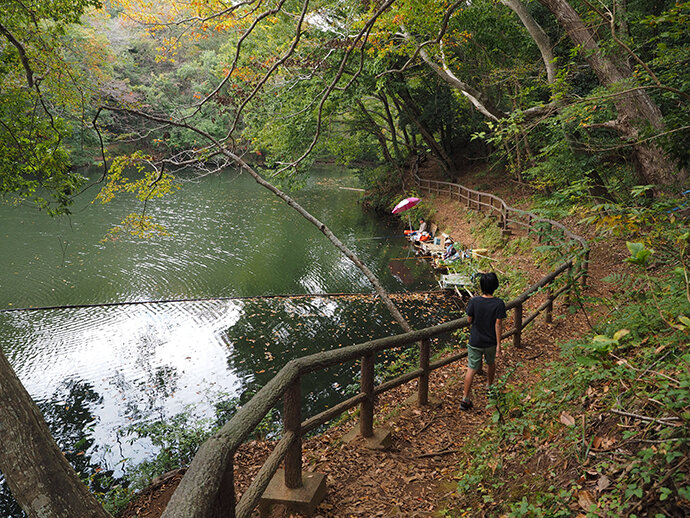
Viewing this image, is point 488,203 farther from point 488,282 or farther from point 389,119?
point 488,282

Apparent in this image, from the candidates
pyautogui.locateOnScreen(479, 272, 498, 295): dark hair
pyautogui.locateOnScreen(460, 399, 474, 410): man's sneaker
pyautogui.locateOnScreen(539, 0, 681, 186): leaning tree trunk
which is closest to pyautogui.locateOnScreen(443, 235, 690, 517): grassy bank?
pyautogui.locateOnScreen(460, 399, 474, 410): man's sneaker

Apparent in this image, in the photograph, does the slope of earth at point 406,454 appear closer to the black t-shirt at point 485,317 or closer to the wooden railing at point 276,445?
the wooden railing at point 276,445

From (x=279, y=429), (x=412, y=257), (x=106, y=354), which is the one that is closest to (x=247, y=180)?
(x=412, y=257)

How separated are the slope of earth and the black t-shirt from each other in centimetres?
84

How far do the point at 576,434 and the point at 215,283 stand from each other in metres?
13.5

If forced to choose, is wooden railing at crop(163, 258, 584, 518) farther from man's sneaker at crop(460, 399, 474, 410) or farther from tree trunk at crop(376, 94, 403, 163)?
tree trunk at crop(376, 94, 403, 163)

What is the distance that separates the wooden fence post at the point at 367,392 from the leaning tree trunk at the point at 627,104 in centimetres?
590

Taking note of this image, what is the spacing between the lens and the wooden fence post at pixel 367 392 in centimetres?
386

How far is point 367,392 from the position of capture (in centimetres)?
392

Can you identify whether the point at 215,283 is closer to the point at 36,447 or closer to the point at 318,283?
the point at 318,283

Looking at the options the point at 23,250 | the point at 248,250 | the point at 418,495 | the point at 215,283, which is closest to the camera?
the point at 418,495

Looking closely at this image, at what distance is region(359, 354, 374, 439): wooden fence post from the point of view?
12.7 feet

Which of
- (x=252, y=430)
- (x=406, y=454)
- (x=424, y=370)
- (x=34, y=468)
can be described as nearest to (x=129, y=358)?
(x=34, y=468)

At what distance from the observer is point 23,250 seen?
17469 mm
